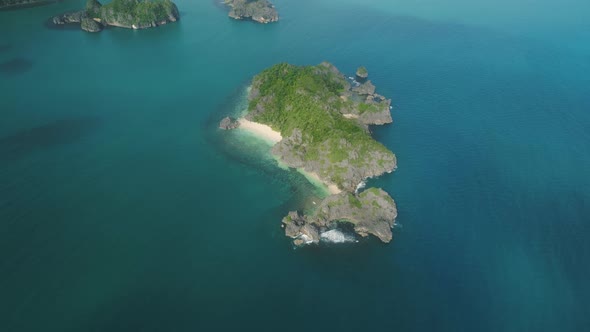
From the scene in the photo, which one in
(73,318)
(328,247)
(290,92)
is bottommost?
(73,318)

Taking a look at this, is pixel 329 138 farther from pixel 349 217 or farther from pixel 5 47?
pixel 5 47

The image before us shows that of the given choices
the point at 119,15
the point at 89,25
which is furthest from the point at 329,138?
the point at 89,25

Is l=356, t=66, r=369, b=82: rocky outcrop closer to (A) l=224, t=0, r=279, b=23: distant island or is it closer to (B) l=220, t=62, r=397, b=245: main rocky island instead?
(B) l=220, t=62, r=397, b=245: main rocky island

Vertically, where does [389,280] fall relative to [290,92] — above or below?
below

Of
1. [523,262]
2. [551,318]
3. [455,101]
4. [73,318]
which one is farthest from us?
[455,101]

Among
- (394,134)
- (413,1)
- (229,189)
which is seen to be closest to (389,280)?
(229,189)

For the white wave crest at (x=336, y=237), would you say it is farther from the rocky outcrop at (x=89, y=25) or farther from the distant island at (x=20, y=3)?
the distant island at (x=20, y=3)

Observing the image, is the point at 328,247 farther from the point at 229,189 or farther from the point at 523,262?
the point at 523,262

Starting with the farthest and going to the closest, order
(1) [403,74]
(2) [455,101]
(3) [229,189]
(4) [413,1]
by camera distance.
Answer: (4) [413,1], (1) [403,74], (2) [455,101], (3) [229,189]
